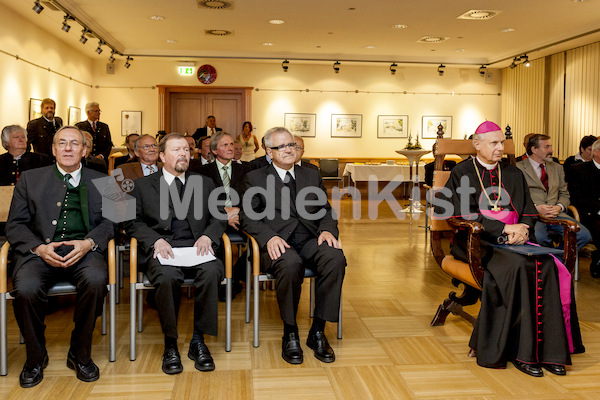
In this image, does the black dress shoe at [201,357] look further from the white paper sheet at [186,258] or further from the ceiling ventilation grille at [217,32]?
the ceiling ventilation grille at [217,32]

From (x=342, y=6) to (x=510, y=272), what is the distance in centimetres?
627

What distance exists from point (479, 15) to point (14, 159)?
7373 millimetres

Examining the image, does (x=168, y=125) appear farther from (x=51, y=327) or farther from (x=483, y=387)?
(x=483, y=387)

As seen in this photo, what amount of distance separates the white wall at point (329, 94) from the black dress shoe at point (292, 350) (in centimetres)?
1041

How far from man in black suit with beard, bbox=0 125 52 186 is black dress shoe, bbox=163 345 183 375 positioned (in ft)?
7.82

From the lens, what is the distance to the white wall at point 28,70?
810cm

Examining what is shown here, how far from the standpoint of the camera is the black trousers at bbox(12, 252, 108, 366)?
111 inches

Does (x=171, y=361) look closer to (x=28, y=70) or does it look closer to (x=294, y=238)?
(x=294, y=238)

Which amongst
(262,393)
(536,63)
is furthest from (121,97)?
(262,393)

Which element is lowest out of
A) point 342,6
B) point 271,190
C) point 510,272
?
point 510,272

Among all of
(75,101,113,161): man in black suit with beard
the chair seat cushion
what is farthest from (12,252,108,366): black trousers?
(75,101,113,161): man in black suit with beard

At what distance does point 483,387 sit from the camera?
2836 mm

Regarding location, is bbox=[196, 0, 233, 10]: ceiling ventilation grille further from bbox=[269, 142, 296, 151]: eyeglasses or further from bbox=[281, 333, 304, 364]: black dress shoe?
bbox=[281, 333, 304, 364]: black dress shoe

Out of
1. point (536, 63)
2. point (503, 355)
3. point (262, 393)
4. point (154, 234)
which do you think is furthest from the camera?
point (536, 63)
